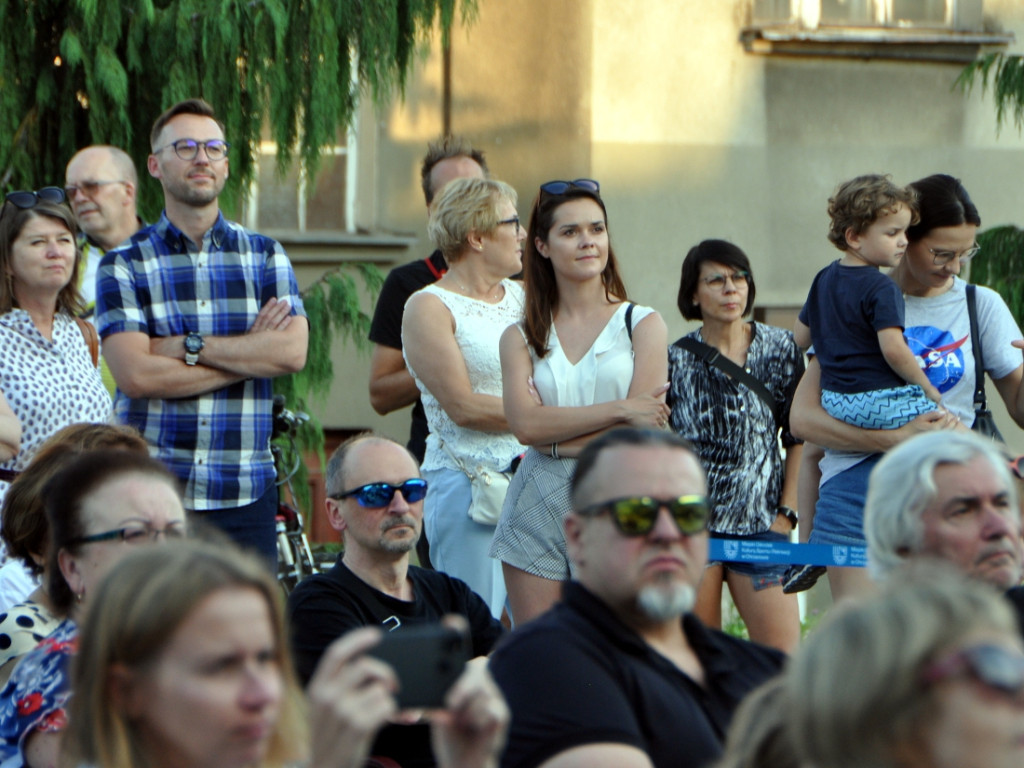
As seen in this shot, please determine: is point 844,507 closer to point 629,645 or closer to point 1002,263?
point 629,645

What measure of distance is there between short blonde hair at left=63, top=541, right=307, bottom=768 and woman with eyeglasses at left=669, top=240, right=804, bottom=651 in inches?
122

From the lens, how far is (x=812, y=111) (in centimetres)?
1039

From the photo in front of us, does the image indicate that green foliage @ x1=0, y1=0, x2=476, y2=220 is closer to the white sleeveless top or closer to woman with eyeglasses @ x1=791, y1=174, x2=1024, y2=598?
the white sleeveless top

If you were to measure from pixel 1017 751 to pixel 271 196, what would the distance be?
358 inches

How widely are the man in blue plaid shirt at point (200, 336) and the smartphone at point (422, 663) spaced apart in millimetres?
3342

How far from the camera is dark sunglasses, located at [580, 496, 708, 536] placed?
10.4ft

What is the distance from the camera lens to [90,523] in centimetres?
339

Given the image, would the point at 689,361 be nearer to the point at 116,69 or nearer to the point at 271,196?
the point at 116,69

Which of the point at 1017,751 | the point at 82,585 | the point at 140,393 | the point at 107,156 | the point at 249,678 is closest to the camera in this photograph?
the point at 1017,751

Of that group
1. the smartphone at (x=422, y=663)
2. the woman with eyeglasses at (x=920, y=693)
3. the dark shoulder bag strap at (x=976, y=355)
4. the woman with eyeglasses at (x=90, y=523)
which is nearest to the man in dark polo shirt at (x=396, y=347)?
the dark shoulder bag strap at (x=976, y=355)

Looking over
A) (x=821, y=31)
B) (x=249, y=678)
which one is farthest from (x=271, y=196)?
(x=249, y=678)

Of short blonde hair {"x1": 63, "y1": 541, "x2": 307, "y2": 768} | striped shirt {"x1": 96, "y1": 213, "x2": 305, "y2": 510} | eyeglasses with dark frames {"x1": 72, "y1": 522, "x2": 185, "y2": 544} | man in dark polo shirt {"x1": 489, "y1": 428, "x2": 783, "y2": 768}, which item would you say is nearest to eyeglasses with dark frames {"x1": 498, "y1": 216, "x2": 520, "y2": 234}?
striped shirt {"x1": 96, "y1": 213, "x2": 305, "y2": 510}

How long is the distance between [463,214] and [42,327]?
158cm

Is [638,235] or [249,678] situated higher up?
[638,235]
